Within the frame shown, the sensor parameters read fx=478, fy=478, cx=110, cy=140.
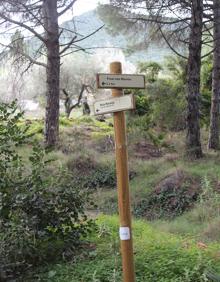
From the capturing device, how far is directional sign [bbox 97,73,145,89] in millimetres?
3707

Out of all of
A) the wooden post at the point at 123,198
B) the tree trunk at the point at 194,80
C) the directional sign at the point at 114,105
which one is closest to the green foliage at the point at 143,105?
the tree trunk at the point at 194,80

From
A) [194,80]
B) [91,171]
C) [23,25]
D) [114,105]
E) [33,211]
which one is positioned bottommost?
[91,171]

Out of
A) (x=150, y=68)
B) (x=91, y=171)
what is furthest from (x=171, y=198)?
(x=150, y=68)

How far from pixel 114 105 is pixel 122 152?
0.37 m

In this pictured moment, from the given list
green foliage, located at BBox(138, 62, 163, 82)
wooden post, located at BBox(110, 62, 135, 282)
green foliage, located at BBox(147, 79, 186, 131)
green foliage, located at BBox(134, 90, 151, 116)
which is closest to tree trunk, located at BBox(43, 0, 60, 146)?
green foliage, located at BBox(147, 79, 186, 131)

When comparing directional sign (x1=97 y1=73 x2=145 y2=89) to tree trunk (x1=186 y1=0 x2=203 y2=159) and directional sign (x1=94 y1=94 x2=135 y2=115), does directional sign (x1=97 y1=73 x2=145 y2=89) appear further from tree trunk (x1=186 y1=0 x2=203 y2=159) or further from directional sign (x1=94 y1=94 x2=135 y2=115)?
tree trunk (x1=186 y1=0 x2=203 y2=159)

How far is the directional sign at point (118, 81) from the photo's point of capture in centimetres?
371

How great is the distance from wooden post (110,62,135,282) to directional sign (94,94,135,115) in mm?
51

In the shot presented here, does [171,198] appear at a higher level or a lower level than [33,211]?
lower

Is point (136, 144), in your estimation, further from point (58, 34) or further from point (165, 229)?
point (165, 229)

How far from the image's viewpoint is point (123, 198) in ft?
12.1

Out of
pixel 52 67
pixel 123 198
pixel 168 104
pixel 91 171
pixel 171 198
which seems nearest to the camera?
pixel 123 198

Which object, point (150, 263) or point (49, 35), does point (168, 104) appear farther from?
point (150, 263)

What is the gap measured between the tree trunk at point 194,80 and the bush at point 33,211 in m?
6.89
